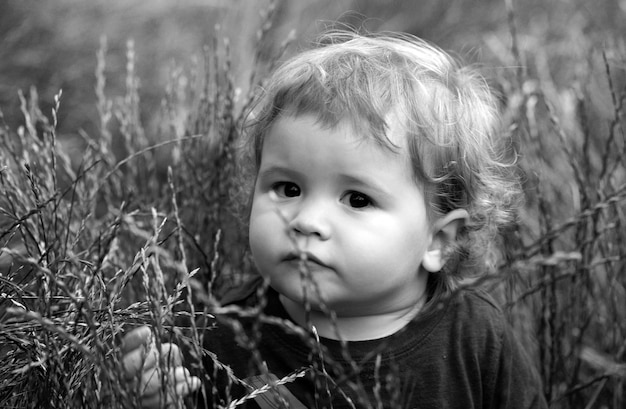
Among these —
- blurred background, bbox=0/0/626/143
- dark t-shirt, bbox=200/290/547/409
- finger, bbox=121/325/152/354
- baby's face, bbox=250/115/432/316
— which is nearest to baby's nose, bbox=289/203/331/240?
baby's face, bbox=250/115/432/316

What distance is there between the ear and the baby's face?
0.19ft

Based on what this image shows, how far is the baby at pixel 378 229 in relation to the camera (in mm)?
1570

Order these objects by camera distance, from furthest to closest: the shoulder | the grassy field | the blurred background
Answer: the blurred background < the shoulder < the grassy field

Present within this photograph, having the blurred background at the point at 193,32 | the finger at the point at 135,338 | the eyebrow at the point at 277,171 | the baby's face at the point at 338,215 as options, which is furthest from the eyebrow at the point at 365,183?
the blurred background at the point at 193,32

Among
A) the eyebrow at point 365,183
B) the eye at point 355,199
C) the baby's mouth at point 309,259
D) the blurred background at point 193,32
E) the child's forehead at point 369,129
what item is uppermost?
the blurred background at point 193,32

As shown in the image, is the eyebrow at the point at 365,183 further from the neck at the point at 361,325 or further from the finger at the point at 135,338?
the finger at the point at 135,338

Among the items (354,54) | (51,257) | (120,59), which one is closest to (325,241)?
(354,54)

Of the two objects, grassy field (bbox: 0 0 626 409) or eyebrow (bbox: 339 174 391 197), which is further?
eyebrow (bbox: 339 174 391 197)

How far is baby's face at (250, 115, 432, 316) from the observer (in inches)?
61.3

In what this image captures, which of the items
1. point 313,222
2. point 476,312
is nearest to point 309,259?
point 313,222

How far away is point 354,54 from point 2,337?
894mm

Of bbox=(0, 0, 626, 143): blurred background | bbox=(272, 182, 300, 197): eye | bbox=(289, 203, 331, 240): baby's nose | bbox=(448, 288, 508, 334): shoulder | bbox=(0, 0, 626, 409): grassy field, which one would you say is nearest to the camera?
bbox=(0, 0, 626, 409): grassy field

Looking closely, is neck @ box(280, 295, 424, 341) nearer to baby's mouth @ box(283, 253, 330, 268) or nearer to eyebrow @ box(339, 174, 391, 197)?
baby's mouth @ box(283, 253, 330, 268)

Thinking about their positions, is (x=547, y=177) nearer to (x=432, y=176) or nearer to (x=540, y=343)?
(x=540, y=343)
